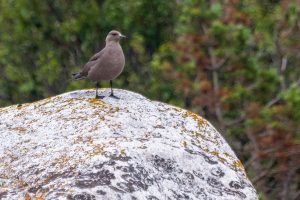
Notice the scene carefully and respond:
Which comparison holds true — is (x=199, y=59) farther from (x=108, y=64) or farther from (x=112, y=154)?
(x=112, y=154)

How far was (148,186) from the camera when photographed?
661 centimetres

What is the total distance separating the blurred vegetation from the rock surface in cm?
819

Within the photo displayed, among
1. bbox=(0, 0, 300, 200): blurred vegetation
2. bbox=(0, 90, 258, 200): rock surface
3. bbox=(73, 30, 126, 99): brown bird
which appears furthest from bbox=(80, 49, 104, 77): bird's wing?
bbox=(0, 0, 300, 200): blurred vegetation

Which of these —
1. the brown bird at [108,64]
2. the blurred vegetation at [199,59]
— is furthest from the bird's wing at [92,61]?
the blurred vegetation at [199,59]

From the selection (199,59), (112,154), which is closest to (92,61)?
(112,154)

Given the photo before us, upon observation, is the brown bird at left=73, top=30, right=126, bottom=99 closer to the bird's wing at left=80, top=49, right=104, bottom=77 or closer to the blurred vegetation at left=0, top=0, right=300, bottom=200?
the bird's wing at left=80, top=49, right=104, bottom=77

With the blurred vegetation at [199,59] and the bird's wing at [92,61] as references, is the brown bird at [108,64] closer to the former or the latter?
the bird's wing at [92,61]

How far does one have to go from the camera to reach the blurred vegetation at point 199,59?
17.2 meters

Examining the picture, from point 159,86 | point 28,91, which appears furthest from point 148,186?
point 28,91

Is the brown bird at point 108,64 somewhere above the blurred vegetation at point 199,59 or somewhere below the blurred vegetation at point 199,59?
above

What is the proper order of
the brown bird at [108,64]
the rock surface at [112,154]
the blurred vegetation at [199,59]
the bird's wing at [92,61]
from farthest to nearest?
the blurred vegetation at [199,59]
the bird's wing at [92,61]
the brown bird at [108,64]
the rock surface at [112,154]

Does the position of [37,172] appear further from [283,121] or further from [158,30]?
[158,30]

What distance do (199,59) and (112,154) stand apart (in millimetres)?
12151

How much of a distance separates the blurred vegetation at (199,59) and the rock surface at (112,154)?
8.19 m
